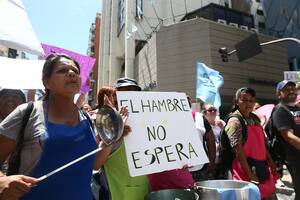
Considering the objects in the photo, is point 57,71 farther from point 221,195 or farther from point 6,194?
point 221,195

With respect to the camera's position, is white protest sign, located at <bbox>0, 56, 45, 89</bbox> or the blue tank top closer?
the blue tank top

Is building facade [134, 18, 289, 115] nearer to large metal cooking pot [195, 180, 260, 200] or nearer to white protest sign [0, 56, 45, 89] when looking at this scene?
white protest sign [0, 56, 45, 89]

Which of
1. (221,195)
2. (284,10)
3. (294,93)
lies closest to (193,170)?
(294,93)

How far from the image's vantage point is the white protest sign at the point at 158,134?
2.31 meters

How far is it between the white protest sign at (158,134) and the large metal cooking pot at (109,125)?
32 cm

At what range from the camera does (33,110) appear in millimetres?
1839

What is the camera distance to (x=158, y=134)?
2.48m

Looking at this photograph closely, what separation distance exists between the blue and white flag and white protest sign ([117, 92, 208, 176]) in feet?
18.9

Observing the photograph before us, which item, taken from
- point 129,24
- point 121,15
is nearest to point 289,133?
point 129,24

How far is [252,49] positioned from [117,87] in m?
11.8

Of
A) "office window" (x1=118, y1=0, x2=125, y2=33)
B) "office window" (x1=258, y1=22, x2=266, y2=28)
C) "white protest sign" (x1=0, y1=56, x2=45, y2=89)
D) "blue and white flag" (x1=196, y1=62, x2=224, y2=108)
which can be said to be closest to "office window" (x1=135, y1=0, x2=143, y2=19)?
"office window" (x1=118, y1=0, x2=125, y2=33)

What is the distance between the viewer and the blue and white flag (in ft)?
28.1

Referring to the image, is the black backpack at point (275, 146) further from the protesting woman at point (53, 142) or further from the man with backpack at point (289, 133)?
the protesting woman at point (53, 142)

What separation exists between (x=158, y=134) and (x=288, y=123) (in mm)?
1821
